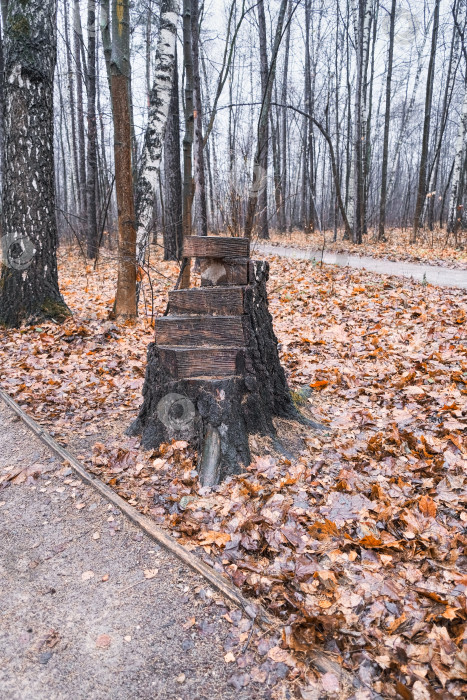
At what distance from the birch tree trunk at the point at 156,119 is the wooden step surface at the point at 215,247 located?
375 centimetres

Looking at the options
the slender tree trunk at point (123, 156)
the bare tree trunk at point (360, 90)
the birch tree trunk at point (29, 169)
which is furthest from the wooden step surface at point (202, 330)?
the bare tree trunk at point (360, 90)

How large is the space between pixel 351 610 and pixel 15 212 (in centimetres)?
574

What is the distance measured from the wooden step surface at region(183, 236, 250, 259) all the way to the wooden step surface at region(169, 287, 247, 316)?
8.5 inches

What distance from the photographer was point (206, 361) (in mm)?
2797

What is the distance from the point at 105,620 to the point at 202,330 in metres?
1.59

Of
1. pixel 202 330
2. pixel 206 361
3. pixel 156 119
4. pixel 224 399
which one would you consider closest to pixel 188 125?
pixel 156 119

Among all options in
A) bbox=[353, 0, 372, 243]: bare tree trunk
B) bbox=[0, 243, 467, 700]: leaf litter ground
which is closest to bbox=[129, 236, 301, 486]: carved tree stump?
bbox=[0, 243, 467, 700]: leaf litter ground

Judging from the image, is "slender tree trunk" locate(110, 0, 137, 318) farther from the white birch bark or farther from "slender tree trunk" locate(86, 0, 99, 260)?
the white birch bark

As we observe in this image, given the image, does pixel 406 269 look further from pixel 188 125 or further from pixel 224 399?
pixel 224 399

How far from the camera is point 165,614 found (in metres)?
1.89

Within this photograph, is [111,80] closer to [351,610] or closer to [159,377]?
[159,377]

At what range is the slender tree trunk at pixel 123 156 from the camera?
17.1 ft

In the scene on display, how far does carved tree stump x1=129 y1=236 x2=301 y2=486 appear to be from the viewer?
2771 mm

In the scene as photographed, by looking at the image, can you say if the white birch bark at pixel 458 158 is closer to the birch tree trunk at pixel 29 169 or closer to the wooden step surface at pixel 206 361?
the birch tree trunk at pixel 29 169
